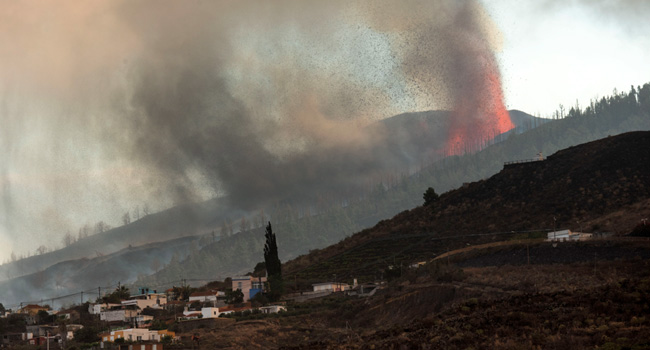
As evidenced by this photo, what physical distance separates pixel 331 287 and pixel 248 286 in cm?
2141

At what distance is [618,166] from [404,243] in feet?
140

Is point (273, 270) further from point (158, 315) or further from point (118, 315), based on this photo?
point (118, 315)

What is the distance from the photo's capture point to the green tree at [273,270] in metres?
138

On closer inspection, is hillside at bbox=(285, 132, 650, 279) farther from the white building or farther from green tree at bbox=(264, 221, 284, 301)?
the white building

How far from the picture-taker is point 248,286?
150500 mm

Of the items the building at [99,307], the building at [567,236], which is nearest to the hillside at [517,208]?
the building at [567,236]

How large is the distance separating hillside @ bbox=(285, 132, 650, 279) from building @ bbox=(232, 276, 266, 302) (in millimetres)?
10767

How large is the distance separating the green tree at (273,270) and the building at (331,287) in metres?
6.14

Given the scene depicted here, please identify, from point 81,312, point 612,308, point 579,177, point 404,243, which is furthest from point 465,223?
point 612,308

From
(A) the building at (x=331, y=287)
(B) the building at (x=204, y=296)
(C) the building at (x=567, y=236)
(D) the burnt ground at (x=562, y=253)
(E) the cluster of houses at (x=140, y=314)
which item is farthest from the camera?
(B) the building at (x=204, y=296)

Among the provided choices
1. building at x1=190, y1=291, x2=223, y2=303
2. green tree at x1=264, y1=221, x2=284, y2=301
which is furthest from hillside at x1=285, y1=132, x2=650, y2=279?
building at x1=190, y1=291, x2=223, y2=303

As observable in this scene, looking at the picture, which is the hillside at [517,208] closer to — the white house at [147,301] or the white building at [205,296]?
the white building at [205,296]

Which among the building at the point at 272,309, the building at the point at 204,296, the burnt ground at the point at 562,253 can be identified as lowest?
the building at the point at 272,309

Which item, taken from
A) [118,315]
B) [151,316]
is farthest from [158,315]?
[118,315]
